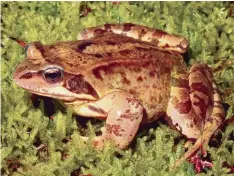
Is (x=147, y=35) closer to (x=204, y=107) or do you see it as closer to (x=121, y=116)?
(x=204, y=107)

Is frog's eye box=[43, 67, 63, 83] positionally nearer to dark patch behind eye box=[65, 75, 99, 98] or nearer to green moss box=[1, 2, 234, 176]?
dark patch behind eye box=[65, 75, 99, 98]

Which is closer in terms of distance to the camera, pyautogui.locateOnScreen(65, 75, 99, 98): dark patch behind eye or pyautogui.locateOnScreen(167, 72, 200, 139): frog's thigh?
pyautogui.locateOnScreen(65, 75, 99, 98): dark patch behind eye

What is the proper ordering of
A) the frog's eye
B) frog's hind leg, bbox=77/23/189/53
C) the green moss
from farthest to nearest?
frog's hind leg, bbox=77/23/189/53 → the green moss → the frog's eye

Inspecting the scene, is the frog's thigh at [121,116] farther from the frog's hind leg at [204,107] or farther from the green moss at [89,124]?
the frog's hind leg at [204,107]

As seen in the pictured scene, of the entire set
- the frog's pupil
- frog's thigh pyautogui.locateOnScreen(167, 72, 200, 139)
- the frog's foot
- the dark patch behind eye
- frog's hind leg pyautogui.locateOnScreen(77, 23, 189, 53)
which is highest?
frog's hind leg pyautogui.locateOnScreen(77, 23, 189, 53)

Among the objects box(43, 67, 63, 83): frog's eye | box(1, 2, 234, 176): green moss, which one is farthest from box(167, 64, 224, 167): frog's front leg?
box(43, 67, 63, 83): frog's eye

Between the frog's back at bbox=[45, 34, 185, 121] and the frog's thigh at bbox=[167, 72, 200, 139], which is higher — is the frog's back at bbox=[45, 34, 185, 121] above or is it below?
above
